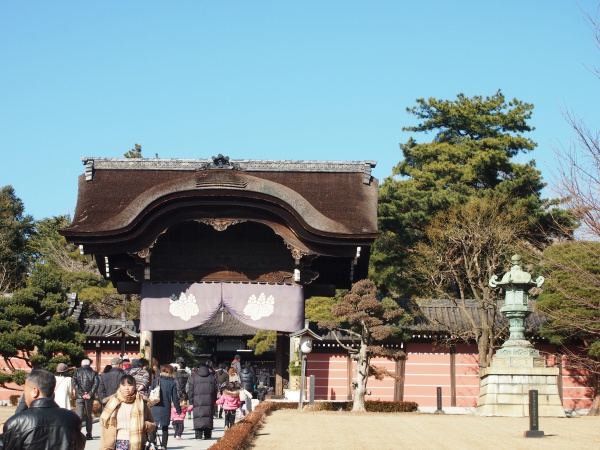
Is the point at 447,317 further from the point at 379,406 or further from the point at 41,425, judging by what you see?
the point at 41,425

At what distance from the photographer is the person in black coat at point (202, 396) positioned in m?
15.2

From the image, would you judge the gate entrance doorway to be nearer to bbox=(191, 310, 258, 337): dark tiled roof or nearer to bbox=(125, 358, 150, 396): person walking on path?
bbox=(125, 358, 150, 396): person walking on path

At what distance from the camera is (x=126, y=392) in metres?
8.70

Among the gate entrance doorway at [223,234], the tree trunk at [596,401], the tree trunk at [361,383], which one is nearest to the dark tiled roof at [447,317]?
the tree trunk at [596,401]

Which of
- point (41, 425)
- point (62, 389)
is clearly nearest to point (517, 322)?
point (62, 389)

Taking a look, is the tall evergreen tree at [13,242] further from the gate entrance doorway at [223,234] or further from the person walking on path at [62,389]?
the person walking on path at [62,389]

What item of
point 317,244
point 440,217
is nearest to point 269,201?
point 317,244

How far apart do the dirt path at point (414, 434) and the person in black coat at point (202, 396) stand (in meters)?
0.99

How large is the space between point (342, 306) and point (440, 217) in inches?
429

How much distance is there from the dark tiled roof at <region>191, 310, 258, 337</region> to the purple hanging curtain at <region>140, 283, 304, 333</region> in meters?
25.3

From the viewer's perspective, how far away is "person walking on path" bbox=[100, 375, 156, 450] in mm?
8734

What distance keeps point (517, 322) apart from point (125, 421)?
700 inches

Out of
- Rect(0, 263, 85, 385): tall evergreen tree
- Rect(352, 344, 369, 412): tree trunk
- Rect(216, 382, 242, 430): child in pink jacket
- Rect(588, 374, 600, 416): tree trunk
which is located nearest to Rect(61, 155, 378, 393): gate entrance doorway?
Rect(0, 263, 85, 385): tall evergreen tree

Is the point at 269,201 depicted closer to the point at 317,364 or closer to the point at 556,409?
the point at 556,409
